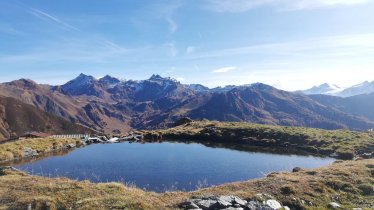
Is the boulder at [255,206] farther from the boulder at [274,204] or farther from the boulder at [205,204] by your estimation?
the boulder at [205,204]

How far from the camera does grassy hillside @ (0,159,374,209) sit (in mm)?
23422

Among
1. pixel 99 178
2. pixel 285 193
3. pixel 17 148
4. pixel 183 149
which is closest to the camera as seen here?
pixel 285 193

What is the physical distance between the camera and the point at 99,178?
44.8 metres

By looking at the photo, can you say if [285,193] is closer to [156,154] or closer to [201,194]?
[201,194]

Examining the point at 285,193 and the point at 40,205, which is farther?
the point at 285,193

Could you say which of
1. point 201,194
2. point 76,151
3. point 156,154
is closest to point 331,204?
point 201,194

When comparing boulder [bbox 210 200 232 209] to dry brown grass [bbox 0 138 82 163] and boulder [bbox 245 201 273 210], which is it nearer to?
boulder [bbox 245 201 273 210]

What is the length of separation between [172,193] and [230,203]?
5.44 metres

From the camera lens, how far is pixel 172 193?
28.1 m

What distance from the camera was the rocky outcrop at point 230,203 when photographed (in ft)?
78.3

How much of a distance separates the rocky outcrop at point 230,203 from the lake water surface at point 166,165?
14322mm

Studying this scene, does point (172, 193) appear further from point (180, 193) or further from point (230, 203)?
point (230, 203)

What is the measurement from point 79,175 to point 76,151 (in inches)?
1019

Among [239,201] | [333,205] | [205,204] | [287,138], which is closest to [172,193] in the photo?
[205,204]
